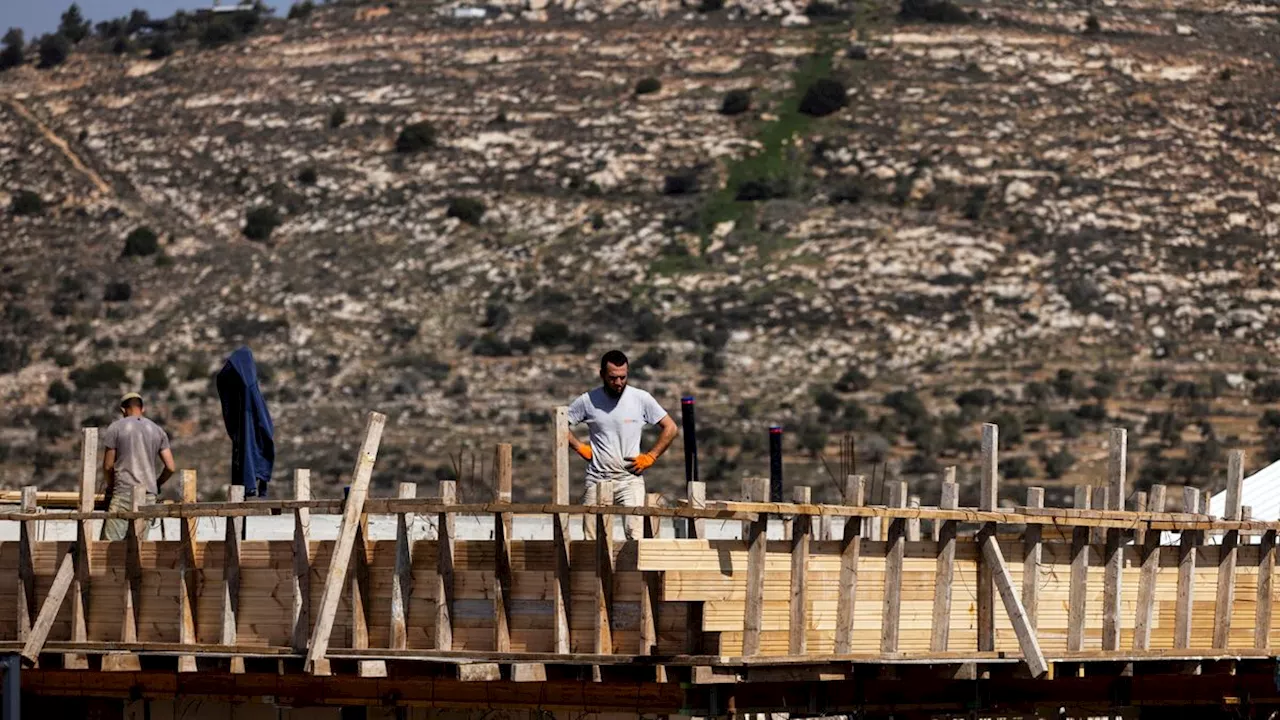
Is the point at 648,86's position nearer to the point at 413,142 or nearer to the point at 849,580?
the point at 413,142

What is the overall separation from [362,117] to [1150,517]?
239 feet

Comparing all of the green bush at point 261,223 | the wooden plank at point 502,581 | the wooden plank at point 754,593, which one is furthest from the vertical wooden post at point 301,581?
the green bush at point 261,223

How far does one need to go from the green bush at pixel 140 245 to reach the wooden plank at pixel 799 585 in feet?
223

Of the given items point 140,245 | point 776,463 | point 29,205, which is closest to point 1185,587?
point 776,463

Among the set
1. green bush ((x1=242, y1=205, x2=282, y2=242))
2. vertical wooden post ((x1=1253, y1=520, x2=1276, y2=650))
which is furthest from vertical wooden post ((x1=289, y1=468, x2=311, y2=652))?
green bush ((x1=242, y1=205, x2=282, y2=242))

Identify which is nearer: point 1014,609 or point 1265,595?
point 1014,609

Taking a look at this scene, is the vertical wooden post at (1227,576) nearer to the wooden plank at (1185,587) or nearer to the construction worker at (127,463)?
the wooden plank at (1185,587)

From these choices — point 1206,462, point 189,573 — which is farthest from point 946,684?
point 1206,462

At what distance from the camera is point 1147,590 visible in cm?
1675

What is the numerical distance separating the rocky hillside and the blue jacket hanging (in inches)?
1561

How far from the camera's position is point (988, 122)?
83000mm

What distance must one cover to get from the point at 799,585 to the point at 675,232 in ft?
207

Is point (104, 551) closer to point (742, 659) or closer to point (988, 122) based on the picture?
point (742, 659)

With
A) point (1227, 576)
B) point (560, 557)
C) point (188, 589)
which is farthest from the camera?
point (1227, 576)
